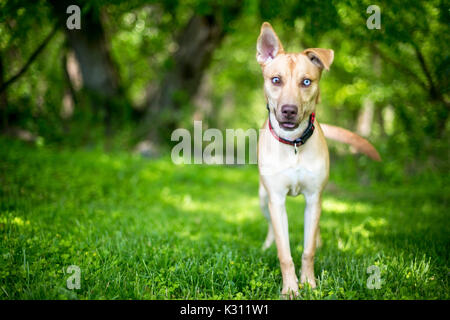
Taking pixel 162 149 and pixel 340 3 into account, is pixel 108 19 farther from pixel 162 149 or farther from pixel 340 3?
pixel 340 3

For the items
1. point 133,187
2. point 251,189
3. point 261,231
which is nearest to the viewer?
point 261,231

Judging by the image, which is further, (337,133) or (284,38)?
(284,38)

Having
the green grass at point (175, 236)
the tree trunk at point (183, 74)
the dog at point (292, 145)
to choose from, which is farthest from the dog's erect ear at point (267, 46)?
the tree trunk at point (183, 74)

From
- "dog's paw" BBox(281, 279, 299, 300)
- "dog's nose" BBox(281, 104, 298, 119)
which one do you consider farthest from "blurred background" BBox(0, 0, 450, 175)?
"dog's paw" BBox(281, 279, 299, 300)

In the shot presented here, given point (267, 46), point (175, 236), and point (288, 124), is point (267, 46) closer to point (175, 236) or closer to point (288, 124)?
point (288, 124)

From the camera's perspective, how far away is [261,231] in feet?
16.6

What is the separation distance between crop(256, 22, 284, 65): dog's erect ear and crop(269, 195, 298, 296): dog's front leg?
4.69ft

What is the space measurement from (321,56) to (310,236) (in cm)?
171

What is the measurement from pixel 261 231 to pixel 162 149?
6251 millimetres

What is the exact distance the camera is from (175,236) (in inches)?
167

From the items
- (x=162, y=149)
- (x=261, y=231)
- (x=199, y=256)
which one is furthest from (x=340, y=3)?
(x=162, y=149)

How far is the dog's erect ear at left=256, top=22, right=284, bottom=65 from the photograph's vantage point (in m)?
3.25

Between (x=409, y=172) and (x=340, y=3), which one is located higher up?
(x=340, y=3)
